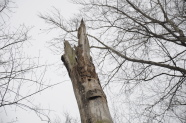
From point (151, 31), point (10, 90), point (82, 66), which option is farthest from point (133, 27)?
point (10, 90)

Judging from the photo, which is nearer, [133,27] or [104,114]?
[104,114]

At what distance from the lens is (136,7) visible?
177 inches

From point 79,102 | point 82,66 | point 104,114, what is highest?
point 82,66

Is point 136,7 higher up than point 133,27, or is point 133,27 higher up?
point 136,7

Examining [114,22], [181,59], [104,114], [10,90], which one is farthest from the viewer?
[114,22]

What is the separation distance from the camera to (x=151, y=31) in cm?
A: 418

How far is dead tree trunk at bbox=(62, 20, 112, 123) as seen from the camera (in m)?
1.28

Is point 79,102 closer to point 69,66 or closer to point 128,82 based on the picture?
point 69,66

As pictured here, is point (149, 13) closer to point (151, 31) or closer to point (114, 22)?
point (151, 31)

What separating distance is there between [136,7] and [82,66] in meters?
3.56

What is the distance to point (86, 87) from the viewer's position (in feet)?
4.80

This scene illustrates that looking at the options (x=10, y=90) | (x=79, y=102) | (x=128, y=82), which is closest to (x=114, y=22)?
(x=128, y=82)

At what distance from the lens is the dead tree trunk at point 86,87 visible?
1.28 meters

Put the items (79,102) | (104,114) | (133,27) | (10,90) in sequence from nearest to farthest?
(104,114), (79,102), (10,90), (133,27)
